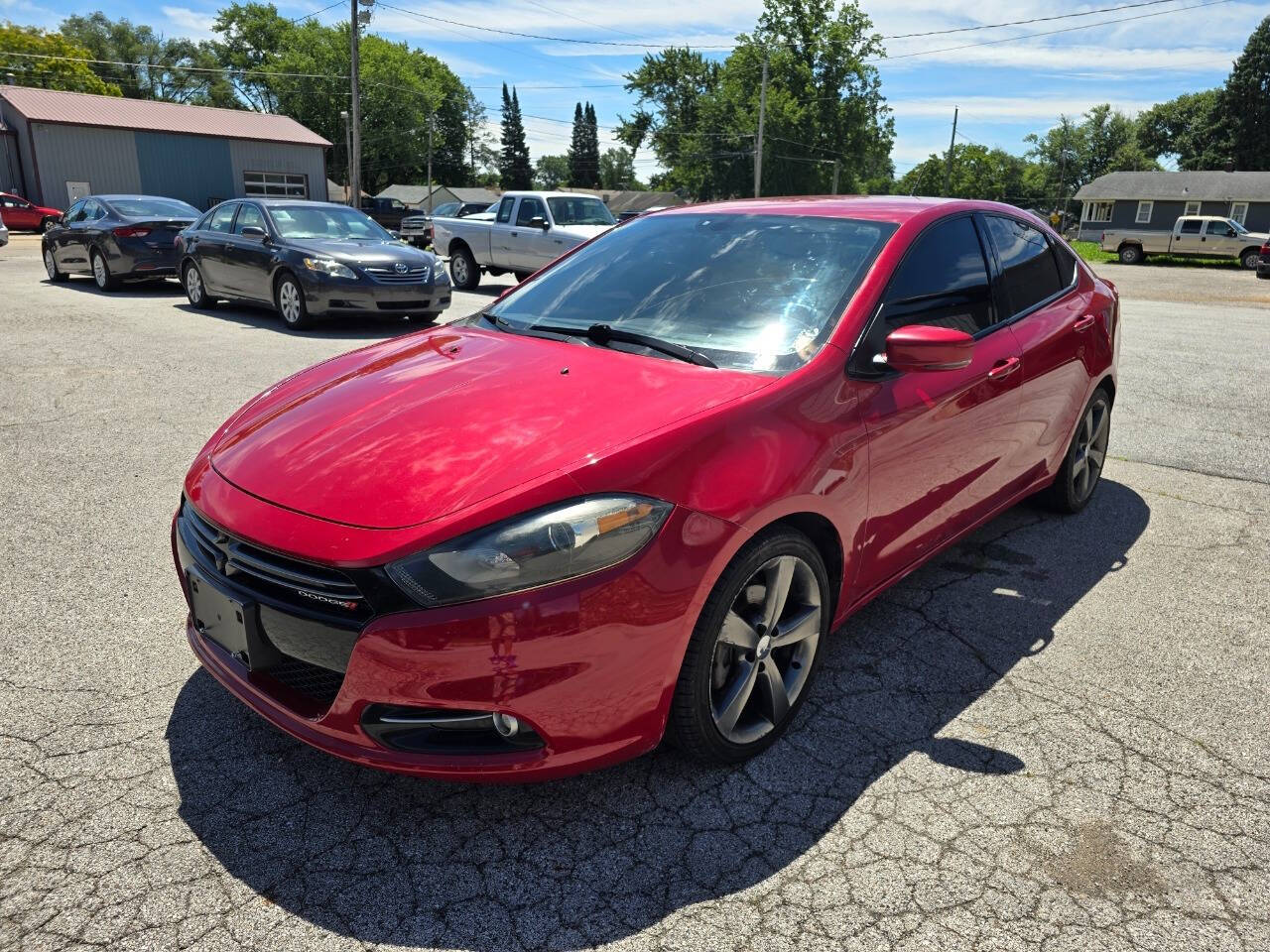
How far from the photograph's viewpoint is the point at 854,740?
9.23ft

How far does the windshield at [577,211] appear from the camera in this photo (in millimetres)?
15961

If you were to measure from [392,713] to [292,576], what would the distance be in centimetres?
42

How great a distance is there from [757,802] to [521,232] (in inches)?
577

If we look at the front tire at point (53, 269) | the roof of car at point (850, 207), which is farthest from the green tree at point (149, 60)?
the roof of car at point (850, 207)

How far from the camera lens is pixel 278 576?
2.27m

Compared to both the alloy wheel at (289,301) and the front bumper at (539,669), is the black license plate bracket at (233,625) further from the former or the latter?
the alloy wheel at (289,301)

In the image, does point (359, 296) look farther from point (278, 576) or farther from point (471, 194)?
point (471, 194)

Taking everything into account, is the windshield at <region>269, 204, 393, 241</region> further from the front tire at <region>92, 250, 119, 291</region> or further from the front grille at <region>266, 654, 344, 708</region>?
the front grille at <region>266, 654, 344, 708</region>

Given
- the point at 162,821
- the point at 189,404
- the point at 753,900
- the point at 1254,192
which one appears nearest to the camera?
the point at 753,900

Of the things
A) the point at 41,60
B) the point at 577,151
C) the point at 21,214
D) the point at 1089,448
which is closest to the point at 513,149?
the point at 577,151

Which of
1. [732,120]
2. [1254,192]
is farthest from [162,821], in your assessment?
[732,120]

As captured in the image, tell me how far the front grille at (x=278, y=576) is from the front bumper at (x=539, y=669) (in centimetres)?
6

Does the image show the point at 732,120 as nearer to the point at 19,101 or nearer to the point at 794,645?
the point at 19,101

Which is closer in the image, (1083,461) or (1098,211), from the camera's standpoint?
(1083,461)
